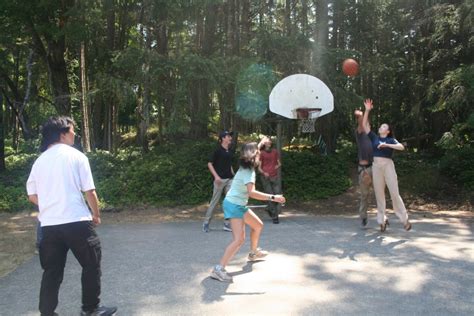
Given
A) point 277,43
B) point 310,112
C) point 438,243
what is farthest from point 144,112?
point 438,243

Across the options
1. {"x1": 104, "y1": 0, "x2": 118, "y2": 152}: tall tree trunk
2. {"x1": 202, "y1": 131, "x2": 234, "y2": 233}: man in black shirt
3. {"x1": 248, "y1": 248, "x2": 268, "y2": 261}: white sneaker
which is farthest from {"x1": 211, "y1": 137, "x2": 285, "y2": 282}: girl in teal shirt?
{"x1": 104, "y1": 0, "x2": 118, "y2": 152}: tall tree trunk

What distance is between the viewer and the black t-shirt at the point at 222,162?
909 cm

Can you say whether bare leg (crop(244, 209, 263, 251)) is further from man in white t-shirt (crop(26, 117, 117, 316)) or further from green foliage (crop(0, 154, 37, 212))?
green foliage (crop(0, 154, 37, 212))

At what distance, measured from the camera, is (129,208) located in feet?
41.3

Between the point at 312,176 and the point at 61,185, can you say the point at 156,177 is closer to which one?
the point at 312,176

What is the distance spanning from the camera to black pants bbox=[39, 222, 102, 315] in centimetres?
428

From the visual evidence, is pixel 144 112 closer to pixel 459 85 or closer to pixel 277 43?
pixel 277 43

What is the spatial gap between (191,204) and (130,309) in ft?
27.1

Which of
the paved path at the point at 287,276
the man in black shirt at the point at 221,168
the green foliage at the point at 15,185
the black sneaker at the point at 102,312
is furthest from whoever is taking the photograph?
the green foliage at the point at 15,185

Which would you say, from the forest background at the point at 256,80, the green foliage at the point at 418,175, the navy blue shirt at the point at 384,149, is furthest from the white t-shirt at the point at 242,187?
the green foliage at the point at 418,175

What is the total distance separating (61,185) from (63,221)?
317mm

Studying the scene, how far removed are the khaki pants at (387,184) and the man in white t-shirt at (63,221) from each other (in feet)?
17.9

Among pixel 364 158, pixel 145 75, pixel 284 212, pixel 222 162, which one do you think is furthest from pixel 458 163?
pixel 145 75

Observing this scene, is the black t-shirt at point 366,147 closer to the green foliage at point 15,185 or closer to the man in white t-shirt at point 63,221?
the man in white t-shirt at point 63,221
